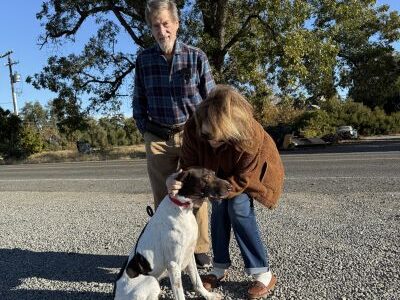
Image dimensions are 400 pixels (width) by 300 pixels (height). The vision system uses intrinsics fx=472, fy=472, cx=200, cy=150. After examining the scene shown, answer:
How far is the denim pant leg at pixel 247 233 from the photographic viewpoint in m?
4.07

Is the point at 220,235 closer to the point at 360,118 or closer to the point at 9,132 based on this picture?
the point at 9,132

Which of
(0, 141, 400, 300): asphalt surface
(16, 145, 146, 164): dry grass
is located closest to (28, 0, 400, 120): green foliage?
Answer: (16, 145, 146, 164): dry grass

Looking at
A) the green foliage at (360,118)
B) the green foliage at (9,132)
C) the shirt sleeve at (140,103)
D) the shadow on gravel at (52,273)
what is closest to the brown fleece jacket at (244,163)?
the shirt sleeve at (140,103)

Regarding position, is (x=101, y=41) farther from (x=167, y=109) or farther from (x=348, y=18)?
(x=167, y=109)

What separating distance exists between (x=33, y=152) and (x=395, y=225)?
3128 centimetres

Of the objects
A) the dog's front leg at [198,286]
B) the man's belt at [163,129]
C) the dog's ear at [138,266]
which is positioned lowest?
the dog's front leg at [198,286]

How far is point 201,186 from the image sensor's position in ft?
11.9

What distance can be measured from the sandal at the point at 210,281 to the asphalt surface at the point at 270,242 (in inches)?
2.7

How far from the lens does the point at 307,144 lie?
2545 cm

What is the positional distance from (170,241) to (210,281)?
81 cm

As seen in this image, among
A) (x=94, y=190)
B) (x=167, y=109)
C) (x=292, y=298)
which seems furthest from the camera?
(x=94, y=190)

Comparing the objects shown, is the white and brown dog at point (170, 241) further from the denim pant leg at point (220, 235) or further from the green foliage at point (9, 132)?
the green foliage at point (9, 132)

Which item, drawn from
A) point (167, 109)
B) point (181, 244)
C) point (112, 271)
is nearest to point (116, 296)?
point (181, 244)

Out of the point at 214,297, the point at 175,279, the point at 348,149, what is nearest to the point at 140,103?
the point at 175,279
